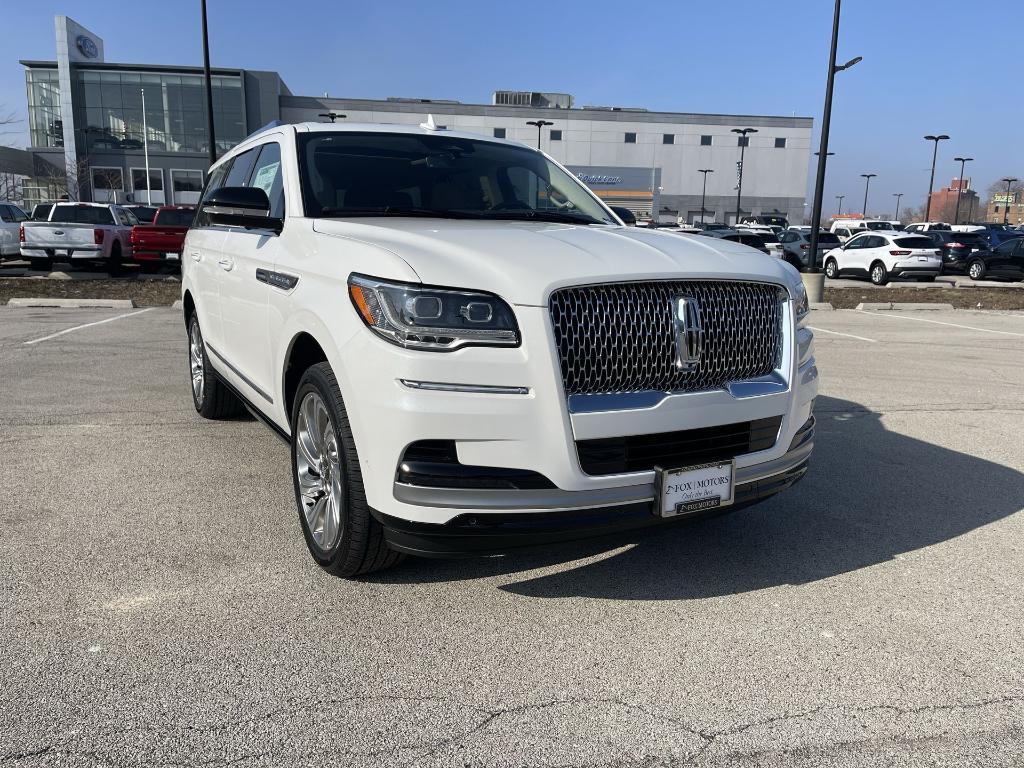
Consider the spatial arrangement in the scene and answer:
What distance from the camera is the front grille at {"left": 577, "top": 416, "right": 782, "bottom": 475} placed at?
2.92 m

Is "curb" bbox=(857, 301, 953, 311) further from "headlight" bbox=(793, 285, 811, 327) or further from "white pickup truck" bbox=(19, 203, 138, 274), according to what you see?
"white pickup truck" bbox=(19, 203, 138, 274)

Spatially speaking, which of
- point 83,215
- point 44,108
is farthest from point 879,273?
point 44,108

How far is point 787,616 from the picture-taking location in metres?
3.25

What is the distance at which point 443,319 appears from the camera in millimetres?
2816

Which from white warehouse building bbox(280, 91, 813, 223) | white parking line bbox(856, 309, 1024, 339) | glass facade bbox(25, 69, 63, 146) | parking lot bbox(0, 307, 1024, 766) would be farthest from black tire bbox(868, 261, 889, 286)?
glass facade bbox(25, 69, 63, 146)

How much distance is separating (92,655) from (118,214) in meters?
22.9

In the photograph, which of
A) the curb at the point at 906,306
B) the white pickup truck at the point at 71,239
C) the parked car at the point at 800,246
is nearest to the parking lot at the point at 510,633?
the curb at the point at 906,306

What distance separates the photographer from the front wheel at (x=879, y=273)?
955 inches

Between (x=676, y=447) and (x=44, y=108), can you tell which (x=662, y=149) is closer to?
(x=44, y=108)

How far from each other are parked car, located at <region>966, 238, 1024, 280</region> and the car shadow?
944 inches

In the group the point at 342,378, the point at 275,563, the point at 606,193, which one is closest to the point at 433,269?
the point at 342,378

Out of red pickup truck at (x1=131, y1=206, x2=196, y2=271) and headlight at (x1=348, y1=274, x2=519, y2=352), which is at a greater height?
headlight at (x1=348, y1=274, x2=519, y2=352)

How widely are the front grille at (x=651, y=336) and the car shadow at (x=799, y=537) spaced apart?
1.92 feet

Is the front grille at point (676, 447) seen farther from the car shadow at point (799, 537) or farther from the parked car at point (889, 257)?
the parked car at point (889, 257)
